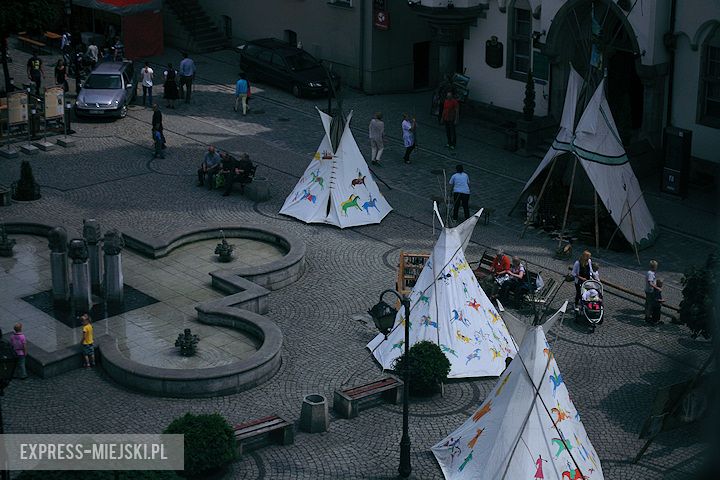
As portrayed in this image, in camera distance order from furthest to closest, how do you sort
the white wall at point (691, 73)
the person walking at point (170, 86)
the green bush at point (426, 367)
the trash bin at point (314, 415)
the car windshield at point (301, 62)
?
the car windshield at point (301, 62) → the person walking at point (170, 86) → the white wall at point (691, 73) → the green bush at point (426, 367) → the trash bin at point (314, 415)

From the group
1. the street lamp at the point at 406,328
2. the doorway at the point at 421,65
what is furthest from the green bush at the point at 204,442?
the doorway at the point at 421,65

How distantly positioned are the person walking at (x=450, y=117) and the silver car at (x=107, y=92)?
11787 millimetres

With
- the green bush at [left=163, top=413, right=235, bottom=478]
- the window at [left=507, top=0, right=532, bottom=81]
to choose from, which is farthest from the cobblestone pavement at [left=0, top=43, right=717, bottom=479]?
the window at [left=507, top=0, right=532, bottom=81]

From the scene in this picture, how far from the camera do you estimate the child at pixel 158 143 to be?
106 feet

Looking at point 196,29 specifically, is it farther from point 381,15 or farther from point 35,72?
point 381,15

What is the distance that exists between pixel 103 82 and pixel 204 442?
982 inches

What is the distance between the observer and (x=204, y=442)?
1490 cm

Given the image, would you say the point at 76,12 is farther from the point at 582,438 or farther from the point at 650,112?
the point at 582,438

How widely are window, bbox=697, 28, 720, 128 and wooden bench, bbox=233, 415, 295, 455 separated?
18439mm

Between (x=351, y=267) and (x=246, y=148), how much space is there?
10.3 m

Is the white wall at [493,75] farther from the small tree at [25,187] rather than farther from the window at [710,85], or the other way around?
the small tree at [25,187]

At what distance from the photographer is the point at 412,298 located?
20.1m

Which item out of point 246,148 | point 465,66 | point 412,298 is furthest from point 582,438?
point 465,66

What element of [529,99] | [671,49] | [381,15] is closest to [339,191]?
[529,99]
